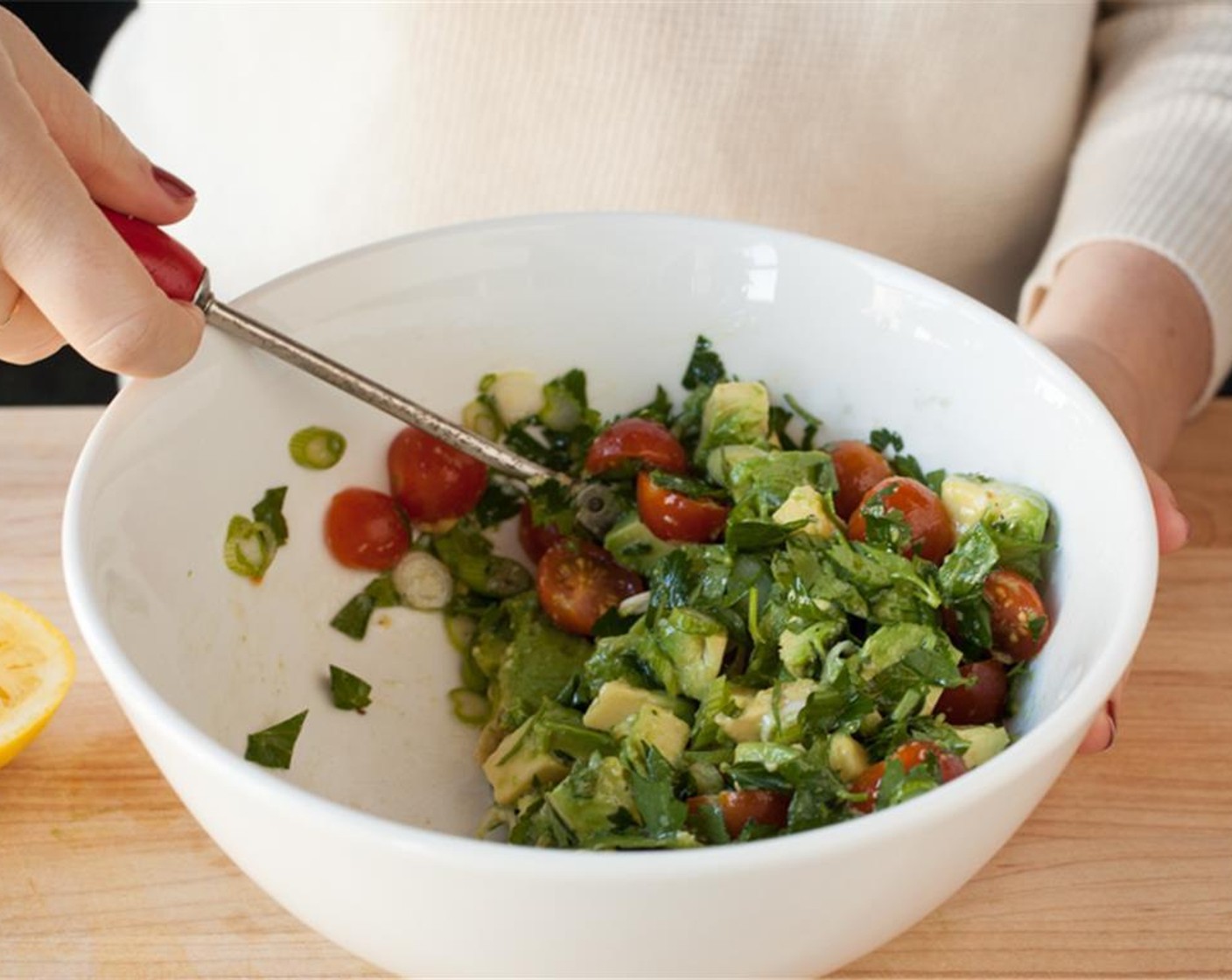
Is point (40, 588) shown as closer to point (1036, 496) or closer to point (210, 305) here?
point (210, 305)

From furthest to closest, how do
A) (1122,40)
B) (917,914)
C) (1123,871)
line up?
(1122,40) → (1123,871) → (917,914)

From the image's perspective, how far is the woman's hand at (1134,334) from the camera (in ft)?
4.50

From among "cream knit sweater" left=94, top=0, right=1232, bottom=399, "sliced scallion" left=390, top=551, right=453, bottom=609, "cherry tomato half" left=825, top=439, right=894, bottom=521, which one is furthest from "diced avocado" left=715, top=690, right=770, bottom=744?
"cream knit sweater" left=94, top=0, right=1232, bottom=399

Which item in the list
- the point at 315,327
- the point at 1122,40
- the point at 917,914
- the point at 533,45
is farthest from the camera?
the point at 1122,40

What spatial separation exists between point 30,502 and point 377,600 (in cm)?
41

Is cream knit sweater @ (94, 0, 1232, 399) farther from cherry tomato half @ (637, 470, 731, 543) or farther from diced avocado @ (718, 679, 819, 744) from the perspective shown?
diced avocado @ (718, 679, 819, 744)

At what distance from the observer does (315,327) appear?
Result: 119 cm

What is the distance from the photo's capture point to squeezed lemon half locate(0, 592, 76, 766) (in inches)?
40.6

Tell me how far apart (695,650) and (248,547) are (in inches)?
14.7

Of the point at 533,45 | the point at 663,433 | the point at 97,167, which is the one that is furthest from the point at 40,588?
the point at 533,45

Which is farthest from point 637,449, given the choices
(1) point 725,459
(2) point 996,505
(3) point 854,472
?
(2) point 996,505

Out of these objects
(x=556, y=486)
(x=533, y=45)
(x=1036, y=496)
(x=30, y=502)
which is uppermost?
(x=533, y=45)

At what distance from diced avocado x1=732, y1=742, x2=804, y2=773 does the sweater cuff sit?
2.71ft

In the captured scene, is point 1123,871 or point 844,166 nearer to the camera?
point 1123,871
